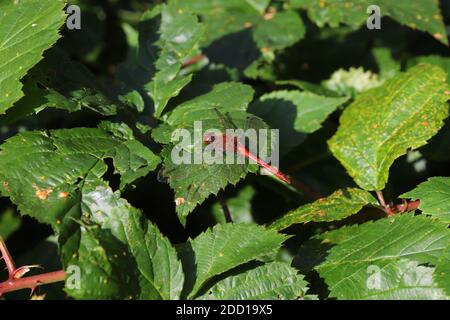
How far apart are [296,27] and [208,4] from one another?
40cm

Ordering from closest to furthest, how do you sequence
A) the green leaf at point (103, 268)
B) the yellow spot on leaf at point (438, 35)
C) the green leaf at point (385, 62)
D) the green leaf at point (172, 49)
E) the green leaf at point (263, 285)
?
the green leaf at point (103, 268) → the green leaf at point (263, 285) → the green leaf at point (172, 49) → the yellow spot on leaf at point (438, 35) → the green leaf at point (385, 62)

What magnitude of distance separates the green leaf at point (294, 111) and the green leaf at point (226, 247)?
19.4 inches

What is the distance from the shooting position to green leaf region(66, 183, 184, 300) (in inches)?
49.1

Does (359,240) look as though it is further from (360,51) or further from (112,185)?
(360,51)

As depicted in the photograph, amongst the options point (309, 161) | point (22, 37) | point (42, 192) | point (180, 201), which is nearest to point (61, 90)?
point (22, 37)

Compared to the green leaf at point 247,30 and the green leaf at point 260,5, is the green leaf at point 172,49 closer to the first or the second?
the green leaf at point 247,30

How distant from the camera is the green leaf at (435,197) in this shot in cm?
144

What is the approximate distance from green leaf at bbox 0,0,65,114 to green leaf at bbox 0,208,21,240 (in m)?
0.61

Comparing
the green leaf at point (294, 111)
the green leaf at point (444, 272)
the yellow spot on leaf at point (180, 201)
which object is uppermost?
the yellow spot on leaf at point (180, 201)

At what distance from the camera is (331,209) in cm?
157

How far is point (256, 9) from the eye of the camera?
2.42m

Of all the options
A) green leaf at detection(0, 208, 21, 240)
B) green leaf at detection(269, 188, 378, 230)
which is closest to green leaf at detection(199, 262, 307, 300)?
green leaf at detection(269, 188, 378, 230)

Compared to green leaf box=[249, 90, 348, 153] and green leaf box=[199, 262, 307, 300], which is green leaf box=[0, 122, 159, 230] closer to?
green leaf box=[199, 262, 307, 300]

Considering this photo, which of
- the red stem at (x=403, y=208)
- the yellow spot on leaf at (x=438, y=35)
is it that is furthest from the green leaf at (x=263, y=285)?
the yellow spot on leaf at (x=438, y=35)
